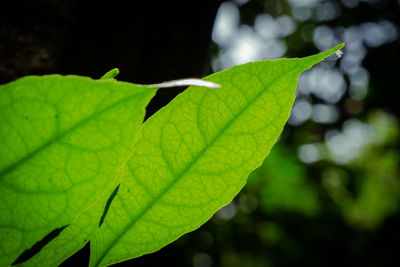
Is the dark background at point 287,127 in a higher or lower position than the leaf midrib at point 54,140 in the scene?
lower

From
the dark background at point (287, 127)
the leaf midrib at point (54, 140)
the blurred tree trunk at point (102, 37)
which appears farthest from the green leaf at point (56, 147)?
the blurred tree trunk at point (102, 37)

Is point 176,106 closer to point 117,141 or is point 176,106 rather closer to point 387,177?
point 117,141

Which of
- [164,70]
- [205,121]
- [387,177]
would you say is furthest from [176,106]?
[387,177]

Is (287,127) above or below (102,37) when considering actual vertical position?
below

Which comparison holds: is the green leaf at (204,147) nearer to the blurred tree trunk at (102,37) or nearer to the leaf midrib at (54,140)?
the leaf midrib at (54,140)

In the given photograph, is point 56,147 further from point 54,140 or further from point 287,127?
point 287,127

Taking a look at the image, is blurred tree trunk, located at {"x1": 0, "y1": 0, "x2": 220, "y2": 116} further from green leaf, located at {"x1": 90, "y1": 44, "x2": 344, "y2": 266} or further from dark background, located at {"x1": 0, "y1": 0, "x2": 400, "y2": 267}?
green leaf, located at {"x1": 90, "y1": 44, "x2": 344, "y2": 266}

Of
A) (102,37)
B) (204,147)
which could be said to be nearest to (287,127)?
(102,37)
